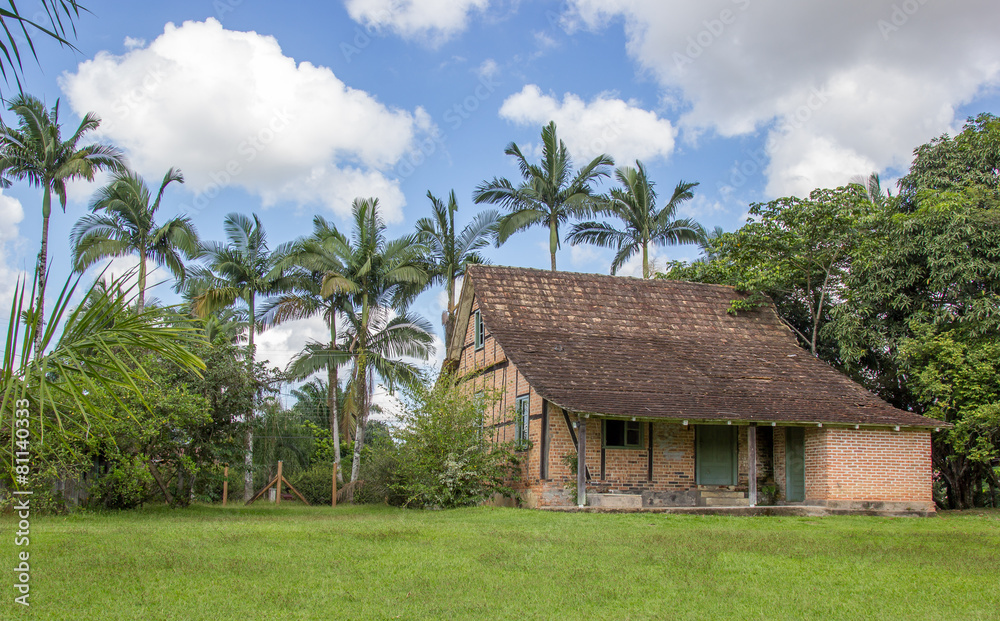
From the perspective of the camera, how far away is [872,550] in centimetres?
1108

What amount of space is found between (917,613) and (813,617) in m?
0.97

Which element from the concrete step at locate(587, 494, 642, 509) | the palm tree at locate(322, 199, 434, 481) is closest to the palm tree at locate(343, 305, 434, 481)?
the palm tree at locate(322, 199, 434, 481)

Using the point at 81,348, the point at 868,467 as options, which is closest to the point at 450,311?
the point at 868,467

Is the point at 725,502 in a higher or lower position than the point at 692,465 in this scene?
lower

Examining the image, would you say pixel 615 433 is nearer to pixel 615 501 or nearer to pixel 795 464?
pixel 615 501

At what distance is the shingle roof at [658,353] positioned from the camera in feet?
60.1

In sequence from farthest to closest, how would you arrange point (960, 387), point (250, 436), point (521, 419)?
point (250, 436), point (521, 419), point (960, 387)

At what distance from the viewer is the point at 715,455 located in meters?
19.9

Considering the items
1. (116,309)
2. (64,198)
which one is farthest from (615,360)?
(64,198)

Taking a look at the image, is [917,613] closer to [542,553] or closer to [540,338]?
[542,553]

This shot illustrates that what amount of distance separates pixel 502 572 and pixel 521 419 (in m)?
11.6

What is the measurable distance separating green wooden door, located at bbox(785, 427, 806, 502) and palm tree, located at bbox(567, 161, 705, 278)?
576 inches

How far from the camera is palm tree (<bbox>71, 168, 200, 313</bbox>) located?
3042 cm

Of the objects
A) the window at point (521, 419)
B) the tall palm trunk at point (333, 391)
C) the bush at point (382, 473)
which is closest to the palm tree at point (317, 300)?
the tall palm trunk at point (333, 391)
